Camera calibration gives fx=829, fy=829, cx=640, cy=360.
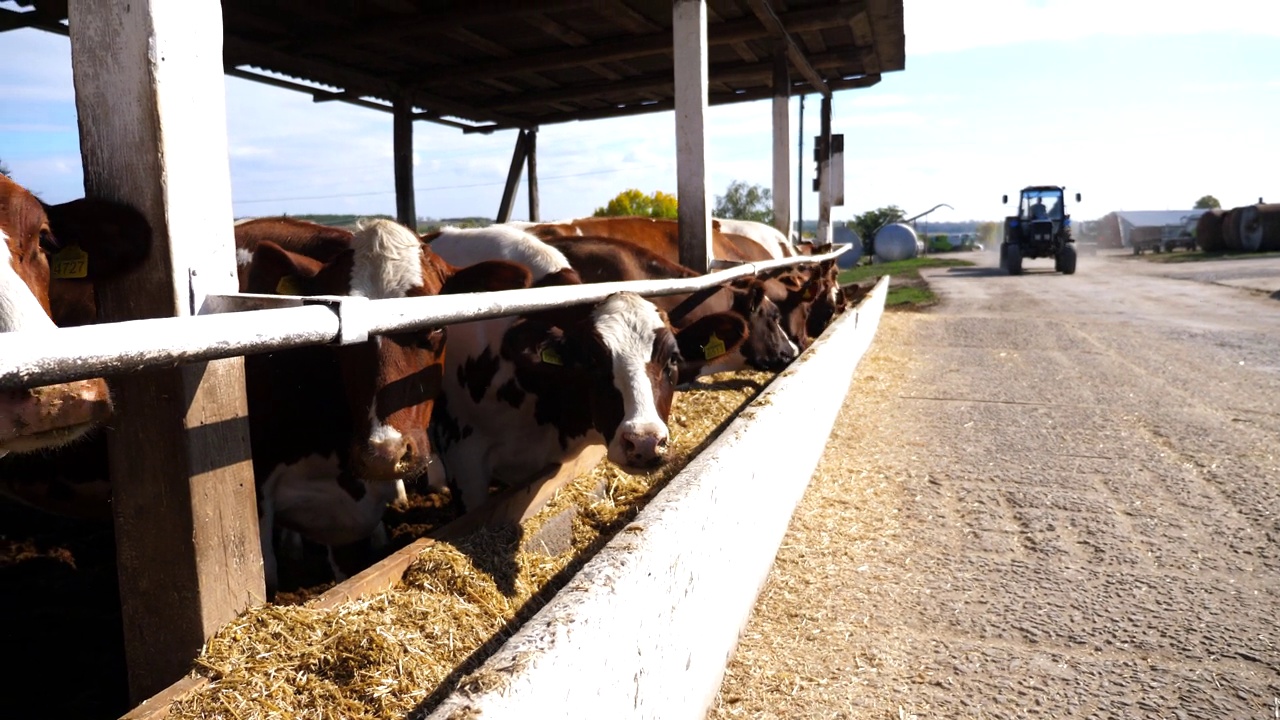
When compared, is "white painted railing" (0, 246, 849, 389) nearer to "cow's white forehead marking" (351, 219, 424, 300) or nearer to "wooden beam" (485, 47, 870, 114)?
"cow's white forehead marking" (351, 219, 424, 300)

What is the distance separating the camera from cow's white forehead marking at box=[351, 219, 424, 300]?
10.1 feet

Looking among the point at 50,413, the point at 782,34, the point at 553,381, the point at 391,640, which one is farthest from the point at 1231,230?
the point at 50,413

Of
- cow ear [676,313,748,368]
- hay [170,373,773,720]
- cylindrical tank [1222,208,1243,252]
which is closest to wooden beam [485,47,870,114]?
cow ear [676,313,748,368]

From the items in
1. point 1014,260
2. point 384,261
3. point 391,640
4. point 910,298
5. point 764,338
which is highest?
point 384,261

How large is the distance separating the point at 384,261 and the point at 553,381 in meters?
0.92

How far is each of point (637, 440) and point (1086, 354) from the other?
779 cm

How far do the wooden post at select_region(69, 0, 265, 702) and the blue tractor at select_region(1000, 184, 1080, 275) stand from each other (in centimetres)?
2741

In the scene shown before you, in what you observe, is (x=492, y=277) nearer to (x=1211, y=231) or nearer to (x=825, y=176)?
(x=825, y=176)

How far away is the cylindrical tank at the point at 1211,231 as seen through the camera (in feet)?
120

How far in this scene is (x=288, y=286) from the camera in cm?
312

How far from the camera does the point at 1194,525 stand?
382 cm

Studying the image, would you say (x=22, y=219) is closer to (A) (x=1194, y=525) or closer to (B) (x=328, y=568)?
(B) (x=328, y=568)

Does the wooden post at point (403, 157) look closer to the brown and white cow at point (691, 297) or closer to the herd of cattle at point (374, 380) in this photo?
the brown and white cow at point (691, 297)

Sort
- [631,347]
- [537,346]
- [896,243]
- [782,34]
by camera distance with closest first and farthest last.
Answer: [631,347] < [537,346] < [782,34] < [896,243]
